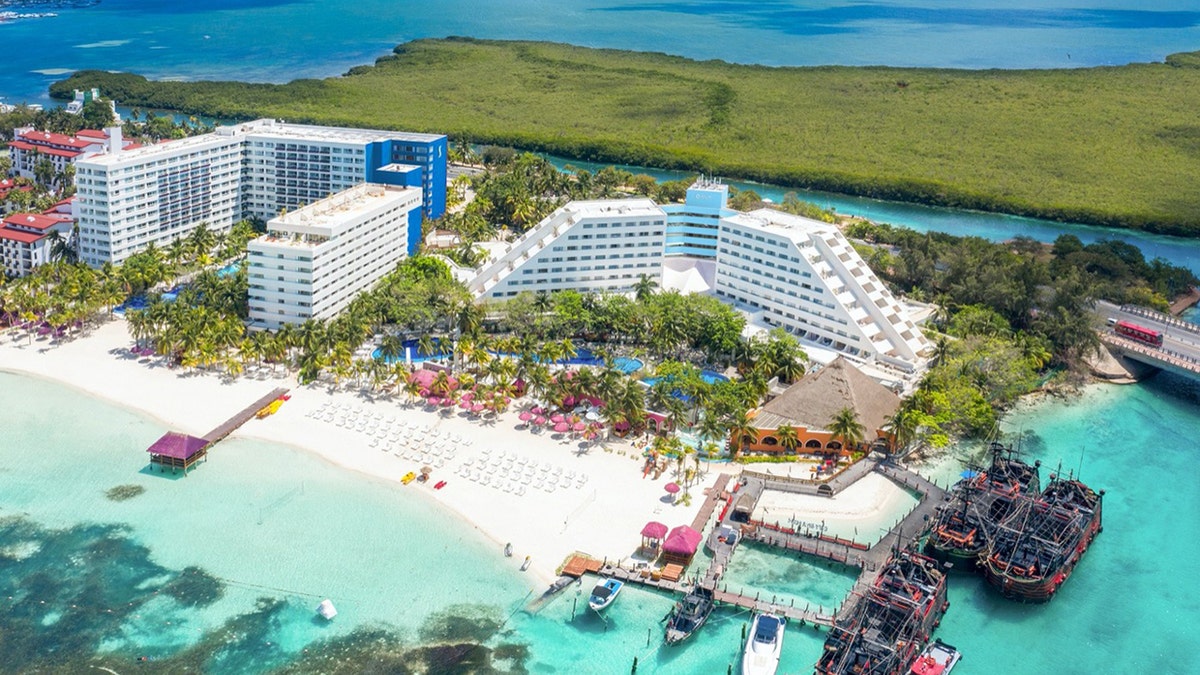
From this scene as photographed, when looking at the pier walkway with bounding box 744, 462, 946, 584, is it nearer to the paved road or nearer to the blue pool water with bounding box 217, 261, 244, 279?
the paved road

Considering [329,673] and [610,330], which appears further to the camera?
[610,330]

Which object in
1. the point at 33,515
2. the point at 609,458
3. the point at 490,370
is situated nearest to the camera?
the point at 33,515

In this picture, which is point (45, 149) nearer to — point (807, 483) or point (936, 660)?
point (807, 483)

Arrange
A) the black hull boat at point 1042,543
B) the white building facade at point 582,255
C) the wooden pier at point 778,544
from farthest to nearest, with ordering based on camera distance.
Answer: the white building facade at point 582,255, the black hull boat at point 1042,543, the wooden pier at point 778,544

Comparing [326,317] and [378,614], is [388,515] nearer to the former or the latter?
[378,614]

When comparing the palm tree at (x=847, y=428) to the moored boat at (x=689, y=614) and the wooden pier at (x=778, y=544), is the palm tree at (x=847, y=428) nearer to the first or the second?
the wooden pier at (x=778, y=544)

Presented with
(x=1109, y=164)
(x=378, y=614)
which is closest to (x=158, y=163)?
(x=378, y=614)

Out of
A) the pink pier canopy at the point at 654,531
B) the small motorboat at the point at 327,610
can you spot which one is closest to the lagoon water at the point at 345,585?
the small motorboat at the point at 327,610
